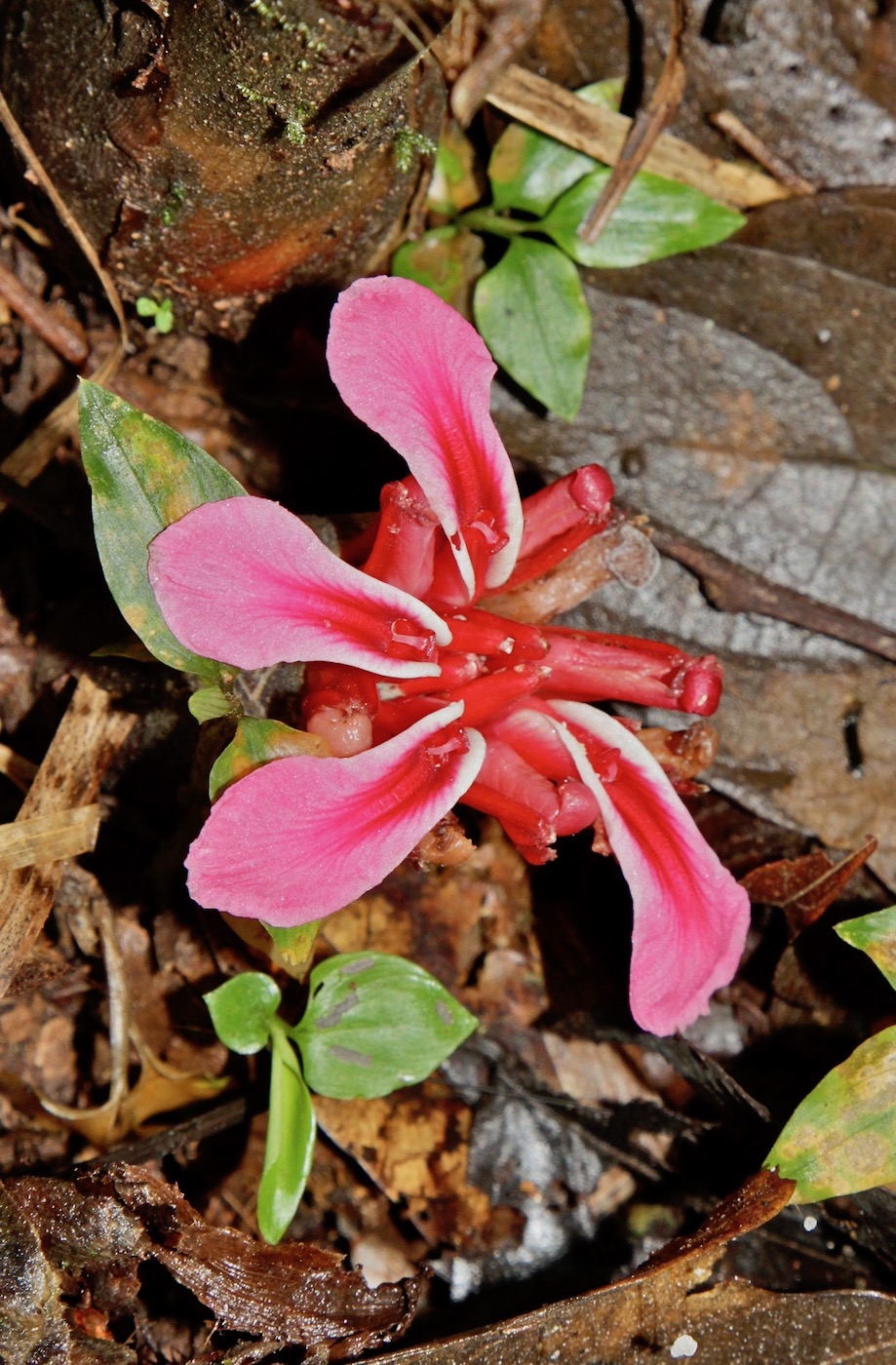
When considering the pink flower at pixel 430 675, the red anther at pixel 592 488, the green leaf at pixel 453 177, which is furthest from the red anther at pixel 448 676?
the green leaf at pixel 453 177

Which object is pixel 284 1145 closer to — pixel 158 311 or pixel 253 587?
pixel 253 587

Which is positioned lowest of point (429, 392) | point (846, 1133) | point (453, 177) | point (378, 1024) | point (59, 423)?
point (846, 1133)

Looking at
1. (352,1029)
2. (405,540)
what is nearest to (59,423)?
(405,540)

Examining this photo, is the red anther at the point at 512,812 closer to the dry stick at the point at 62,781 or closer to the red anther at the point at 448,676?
the red anther at the point at 448,676

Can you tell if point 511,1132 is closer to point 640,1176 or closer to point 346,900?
point 640,1176

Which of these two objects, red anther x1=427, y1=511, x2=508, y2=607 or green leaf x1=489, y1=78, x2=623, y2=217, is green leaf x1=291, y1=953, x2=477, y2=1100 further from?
green leaf x1=489, y1=78, x2=623, y2=217
